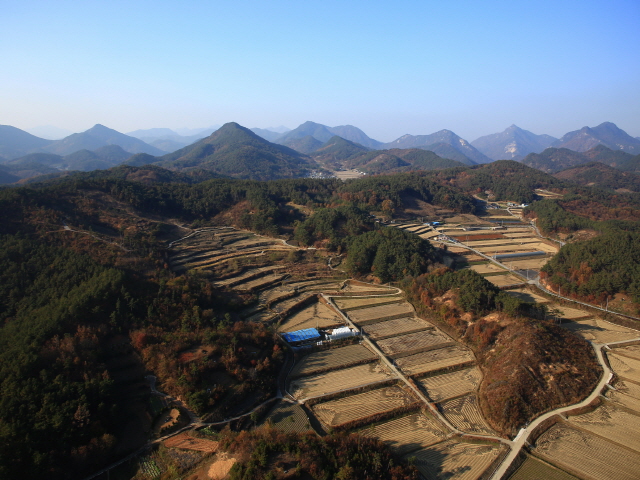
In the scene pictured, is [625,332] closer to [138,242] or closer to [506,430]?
[506,430]

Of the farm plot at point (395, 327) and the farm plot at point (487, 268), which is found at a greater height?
the farm plot at point (395, 327)

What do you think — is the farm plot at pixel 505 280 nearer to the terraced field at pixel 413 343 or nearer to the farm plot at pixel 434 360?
the terraced field at pixel 413 343

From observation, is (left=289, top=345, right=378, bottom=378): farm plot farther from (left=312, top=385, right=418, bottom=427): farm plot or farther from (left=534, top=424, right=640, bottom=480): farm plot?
(left=534, top=424, right=640, bottom=480): farm plot

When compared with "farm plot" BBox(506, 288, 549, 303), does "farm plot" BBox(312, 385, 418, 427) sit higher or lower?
higher

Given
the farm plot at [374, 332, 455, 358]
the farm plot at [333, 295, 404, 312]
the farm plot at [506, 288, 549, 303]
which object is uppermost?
the farm plot at [333, 295, 404, 312]

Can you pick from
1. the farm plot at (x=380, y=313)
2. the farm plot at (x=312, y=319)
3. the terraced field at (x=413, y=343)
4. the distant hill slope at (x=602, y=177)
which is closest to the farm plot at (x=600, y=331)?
the terraced field at (x=413, y=343)

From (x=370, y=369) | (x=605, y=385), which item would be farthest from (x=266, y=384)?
(x=605, y=385)

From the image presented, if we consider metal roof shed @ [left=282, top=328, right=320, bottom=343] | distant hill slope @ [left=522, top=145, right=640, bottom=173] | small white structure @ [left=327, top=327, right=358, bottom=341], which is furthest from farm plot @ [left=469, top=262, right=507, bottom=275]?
distant hill slope @ [left=522, top=145, right=640, bottom=173]
